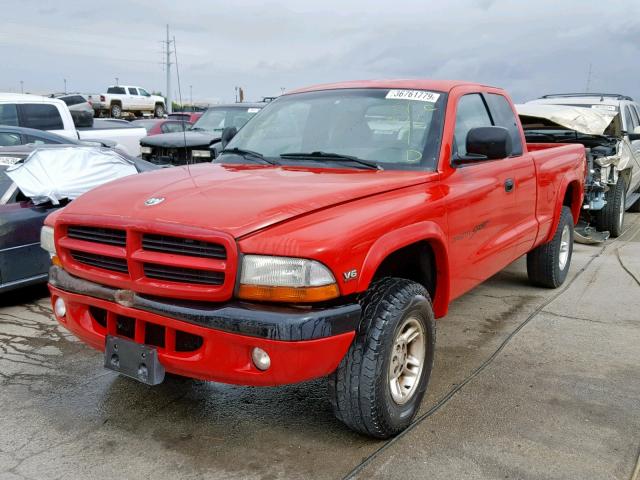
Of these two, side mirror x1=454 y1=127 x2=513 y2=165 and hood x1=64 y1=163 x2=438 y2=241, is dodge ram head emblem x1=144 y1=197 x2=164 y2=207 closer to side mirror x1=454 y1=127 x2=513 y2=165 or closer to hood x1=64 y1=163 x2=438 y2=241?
hood x1=64 y1=163 x2=438 y2=241

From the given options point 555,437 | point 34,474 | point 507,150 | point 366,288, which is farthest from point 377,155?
point 34,474

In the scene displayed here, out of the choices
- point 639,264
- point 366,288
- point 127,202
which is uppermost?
point 127,202

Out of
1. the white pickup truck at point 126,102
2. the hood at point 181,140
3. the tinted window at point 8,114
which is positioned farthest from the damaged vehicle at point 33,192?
the white pickup truck at point 126,102

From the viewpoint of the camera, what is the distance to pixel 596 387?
3.95 m

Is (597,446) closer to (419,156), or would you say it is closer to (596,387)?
(596,387)

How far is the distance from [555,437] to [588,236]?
6003mm

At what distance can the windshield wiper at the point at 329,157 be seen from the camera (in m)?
3.78

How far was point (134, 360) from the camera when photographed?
299 centimetres

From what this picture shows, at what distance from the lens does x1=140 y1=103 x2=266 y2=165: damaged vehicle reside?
402 inches

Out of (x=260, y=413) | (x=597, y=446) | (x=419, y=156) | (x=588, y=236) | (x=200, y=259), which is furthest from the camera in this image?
(x=588, y=236)

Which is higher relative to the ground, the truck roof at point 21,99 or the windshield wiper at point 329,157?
the truck roof at point 21,99

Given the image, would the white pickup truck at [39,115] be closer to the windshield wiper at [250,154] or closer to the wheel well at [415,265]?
the windshield wiper at [250,154]

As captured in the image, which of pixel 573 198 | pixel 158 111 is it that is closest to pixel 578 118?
pixel 573 198

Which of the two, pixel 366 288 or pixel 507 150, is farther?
pixel 507 150
